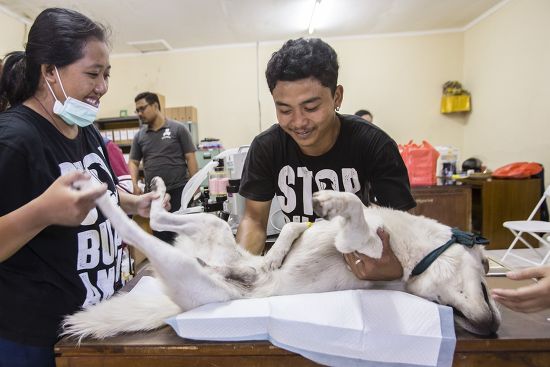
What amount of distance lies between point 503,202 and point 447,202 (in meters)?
0.90

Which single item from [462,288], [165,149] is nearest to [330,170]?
[462,288]

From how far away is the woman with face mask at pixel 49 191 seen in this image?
83 centimetres

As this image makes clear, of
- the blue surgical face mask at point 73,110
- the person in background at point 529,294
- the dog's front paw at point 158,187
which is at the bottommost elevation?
the person in background at point 529,294

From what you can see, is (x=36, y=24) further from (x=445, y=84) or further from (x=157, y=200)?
(x=445, y=84)

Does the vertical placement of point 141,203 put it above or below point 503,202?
above

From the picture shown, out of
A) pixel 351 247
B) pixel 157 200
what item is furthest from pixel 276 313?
pixel 157 200

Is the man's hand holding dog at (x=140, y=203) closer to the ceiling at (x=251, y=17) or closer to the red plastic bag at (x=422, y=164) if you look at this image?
the red plastic bag at (x=422, y=164)

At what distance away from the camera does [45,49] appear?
1030 mm

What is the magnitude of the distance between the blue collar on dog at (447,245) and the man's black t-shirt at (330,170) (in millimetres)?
309

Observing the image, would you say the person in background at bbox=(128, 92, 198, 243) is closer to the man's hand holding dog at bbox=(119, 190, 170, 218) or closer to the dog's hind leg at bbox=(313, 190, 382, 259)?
the man's hand holding dog at bbox=(119, 190, 170, 218)

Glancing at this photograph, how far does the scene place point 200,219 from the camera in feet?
4.09

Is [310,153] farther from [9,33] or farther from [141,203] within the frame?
[9,33]

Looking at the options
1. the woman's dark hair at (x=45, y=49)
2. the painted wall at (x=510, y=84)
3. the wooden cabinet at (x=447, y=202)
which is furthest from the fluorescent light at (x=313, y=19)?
the woman's dark hair at (x=45, y=49)

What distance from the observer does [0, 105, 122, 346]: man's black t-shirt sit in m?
0.91
